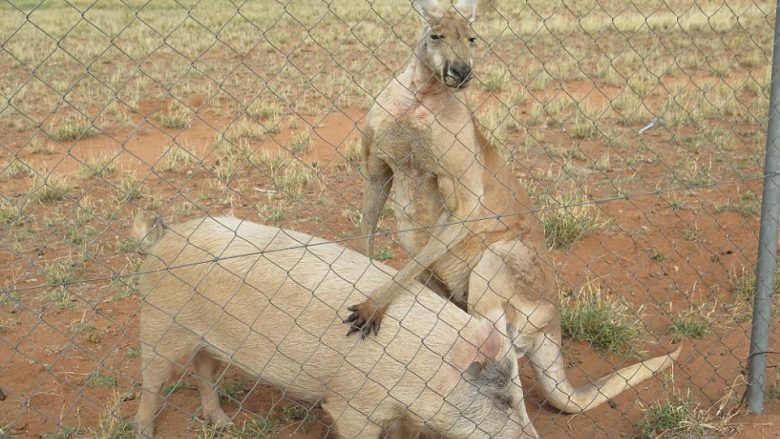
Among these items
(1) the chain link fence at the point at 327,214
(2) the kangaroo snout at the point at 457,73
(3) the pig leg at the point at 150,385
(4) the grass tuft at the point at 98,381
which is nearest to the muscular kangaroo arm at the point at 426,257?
(1) the chain link fence at the point at 327,214

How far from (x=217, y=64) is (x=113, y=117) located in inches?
168

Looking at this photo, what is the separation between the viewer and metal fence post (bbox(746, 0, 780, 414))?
13.1 ft

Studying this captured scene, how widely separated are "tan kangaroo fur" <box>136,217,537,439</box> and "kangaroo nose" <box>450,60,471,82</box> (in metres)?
1.03

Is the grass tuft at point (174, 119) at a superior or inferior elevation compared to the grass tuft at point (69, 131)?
inferior

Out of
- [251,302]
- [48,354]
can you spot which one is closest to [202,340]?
[251,302]

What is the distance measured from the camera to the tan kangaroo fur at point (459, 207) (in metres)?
4.28

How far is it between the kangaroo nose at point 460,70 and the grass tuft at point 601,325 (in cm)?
209

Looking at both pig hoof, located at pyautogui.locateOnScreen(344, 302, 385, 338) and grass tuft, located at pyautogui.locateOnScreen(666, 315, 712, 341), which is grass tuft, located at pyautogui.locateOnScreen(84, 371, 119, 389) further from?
grass tuft, located at pyautogui.locateOnScreen(666, 315, 712, 341)

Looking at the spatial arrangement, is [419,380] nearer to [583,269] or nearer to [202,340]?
[202,340]

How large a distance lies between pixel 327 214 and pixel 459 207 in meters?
2.91

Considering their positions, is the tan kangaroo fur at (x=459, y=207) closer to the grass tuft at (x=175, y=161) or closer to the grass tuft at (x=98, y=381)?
the grass tuft at (x=98, y=381)

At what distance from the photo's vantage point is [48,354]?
15.8ft

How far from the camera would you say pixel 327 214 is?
23.6 ft

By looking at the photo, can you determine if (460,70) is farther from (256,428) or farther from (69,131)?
(69,131)
